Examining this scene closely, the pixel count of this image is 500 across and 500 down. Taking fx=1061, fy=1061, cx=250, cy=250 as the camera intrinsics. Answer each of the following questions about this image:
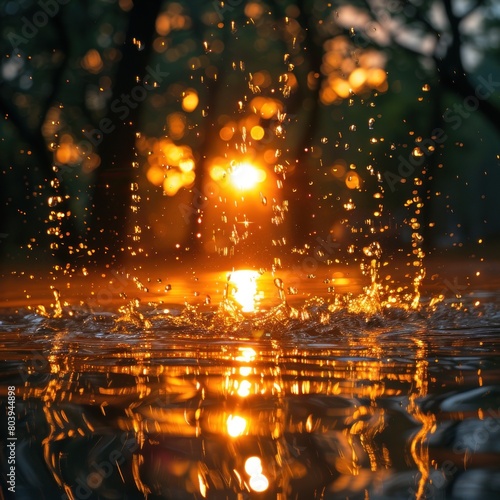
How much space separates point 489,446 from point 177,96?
586 inches

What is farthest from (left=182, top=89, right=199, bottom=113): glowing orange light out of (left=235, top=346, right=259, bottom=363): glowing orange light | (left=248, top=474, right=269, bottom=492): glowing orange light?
A: (left=248, top=474, right=269, bottom=492): glowing orange light

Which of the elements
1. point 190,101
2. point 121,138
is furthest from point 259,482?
point 190,101

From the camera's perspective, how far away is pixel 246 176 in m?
13.2

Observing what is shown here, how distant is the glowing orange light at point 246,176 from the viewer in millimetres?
13250

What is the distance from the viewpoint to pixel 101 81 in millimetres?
16406

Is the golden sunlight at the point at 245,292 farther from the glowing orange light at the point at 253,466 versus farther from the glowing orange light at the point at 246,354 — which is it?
the glowing orange light at the point at 253,466

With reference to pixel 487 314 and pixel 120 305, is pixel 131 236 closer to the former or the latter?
pixel 120 305

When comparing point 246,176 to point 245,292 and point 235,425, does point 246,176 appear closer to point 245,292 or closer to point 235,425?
point 245,292

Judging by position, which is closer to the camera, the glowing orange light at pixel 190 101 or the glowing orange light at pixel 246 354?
the glowing orange light at pixel 246 354

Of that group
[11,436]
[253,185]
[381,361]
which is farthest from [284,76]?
[11,436]

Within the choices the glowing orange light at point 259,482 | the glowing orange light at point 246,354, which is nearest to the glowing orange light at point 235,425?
the glowing orange light at point 259,482

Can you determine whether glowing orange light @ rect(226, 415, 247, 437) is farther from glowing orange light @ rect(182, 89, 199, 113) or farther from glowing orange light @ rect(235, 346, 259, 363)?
glowing orange light @ rect(182, 89, 199, 113)

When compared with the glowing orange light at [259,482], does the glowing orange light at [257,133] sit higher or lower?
higher

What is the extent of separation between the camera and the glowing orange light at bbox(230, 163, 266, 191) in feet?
43.5
